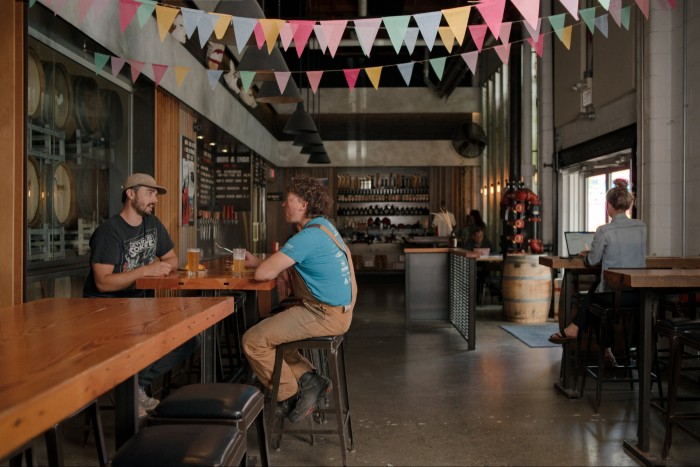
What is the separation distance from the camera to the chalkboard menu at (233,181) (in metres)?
9.27

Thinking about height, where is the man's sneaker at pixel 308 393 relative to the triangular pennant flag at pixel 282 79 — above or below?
below

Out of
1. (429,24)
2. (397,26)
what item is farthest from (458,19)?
(397,26)

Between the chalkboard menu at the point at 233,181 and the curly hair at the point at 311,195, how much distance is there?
576 centimetres

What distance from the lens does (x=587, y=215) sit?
9.12 metres

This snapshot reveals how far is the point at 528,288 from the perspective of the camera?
7750 millimetres

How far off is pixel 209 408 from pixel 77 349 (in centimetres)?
52

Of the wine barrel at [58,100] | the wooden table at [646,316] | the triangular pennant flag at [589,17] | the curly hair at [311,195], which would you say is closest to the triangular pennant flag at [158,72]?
the wine barrel at [58,100]

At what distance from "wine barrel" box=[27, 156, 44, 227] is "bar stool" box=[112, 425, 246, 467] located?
2.83 metres

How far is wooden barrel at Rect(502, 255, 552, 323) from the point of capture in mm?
7707

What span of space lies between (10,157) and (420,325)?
5329 millimetres

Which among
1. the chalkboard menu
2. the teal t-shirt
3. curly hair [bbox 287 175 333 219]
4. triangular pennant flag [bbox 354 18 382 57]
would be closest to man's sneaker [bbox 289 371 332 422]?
the teal t-shirt

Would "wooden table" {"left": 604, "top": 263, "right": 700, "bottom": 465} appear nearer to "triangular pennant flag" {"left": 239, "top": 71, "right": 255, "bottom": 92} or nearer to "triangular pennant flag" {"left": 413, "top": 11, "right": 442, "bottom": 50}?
"triangular pennant flag" {"left": 413, "top": 11, "right": 442, "bottom": 50}

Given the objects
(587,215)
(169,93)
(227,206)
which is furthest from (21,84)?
(587,215)

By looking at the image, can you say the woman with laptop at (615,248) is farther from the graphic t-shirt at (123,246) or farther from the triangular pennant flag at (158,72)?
the triangular pennant flag at (158,72)
